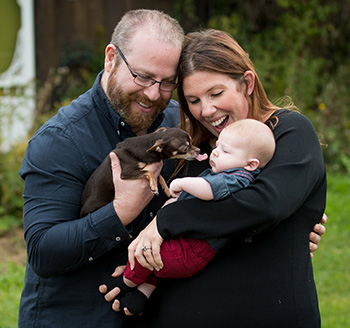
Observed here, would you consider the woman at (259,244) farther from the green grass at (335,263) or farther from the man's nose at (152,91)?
the green grass at (335,263)

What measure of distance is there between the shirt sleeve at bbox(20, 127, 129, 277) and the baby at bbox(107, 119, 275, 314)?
27cm

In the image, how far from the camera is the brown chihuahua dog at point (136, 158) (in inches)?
111

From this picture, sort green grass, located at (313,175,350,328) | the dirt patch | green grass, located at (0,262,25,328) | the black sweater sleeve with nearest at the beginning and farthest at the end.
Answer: the black sweater sleeve → green grass, located at (0,262,25,328) → green grass, located at (313,175,350,328) → the dirt patch

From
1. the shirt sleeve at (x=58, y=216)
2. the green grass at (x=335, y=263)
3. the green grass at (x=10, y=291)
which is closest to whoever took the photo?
the shirt sleeve at (x=58, y=216)

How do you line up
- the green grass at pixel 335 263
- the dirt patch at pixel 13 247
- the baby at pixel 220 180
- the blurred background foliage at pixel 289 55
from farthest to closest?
the blurred background foliage at pixel 289 55 → the dirt patch at pixel 13 247 → the green grass at pixel 335 263 → the baby at pixel 220 180

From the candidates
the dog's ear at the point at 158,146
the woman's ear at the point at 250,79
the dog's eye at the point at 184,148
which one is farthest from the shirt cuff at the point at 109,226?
the woman's ear at the point at 250,79

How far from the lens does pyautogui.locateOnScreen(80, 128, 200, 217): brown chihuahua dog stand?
2.81 meters

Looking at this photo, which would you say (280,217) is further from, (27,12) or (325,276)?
(27,12)

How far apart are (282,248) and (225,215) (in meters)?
0.36

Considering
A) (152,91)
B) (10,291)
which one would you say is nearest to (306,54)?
(10,291)

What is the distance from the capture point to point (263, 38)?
12.0 meters

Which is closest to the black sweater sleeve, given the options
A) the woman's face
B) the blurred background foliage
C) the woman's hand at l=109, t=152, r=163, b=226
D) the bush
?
the woman's hand at l=109, t=152, r=163, b=226

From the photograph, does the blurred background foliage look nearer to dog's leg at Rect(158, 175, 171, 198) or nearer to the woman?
dog's leg at Rect(158, 175, 171, 198)

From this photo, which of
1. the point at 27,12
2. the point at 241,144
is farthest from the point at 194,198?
the point at 27,12
